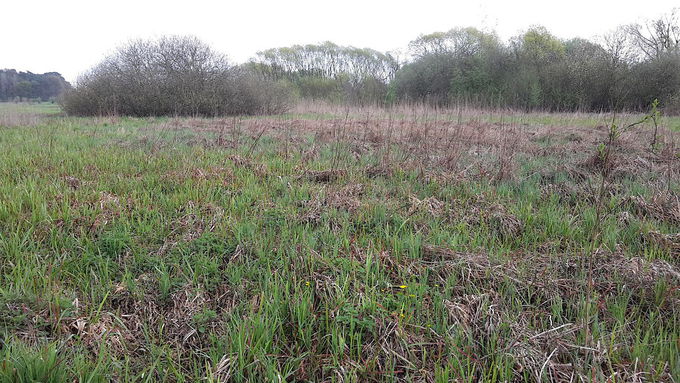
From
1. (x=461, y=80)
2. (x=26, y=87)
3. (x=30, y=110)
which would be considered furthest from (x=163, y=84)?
(x=26, y=87)

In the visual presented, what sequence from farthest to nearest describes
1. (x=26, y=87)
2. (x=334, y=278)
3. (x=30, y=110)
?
(x=26, y=87)
(x=30, y=110)
(x=334, y=278)

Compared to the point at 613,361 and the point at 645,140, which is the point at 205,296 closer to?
the point at 613,361

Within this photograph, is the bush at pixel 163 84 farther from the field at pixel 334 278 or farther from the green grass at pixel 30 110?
the field at pixel 334 278

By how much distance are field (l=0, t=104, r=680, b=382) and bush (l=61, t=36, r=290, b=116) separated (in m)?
13.8

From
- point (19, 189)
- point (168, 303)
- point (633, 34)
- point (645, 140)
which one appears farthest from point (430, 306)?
point (633, 34)

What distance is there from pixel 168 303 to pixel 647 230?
3727 millimetres

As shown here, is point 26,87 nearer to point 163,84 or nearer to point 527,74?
point 163,84

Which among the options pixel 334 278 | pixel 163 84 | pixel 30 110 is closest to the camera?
pixel 334 278

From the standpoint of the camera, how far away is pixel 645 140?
7.26 m

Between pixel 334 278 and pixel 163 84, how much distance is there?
18.6 meters

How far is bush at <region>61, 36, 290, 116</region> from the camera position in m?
17.2

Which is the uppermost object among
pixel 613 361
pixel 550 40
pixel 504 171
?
pixel 550 40

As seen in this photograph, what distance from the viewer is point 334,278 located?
227 centimetres

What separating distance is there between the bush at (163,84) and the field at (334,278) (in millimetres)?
13839
